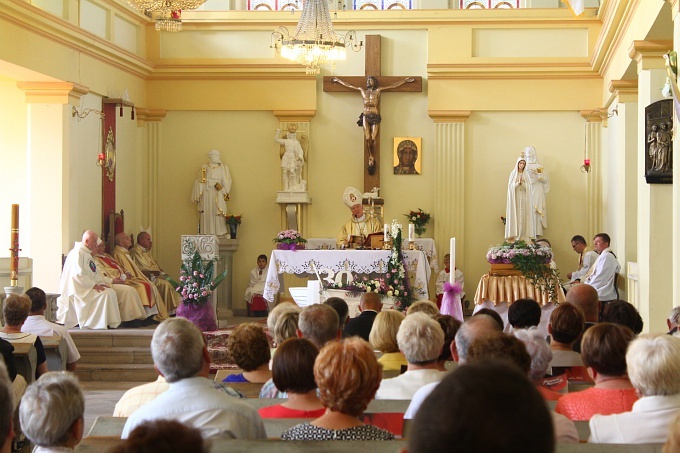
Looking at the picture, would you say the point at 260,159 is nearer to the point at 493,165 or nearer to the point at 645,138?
the point at 493,165

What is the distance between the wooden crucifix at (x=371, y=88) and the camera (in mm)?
14984

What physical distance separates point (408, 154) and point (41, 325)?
8.15 m

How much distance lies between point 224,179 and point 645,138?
764cm

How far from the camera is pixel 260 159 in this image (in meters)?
Answer: 15.5

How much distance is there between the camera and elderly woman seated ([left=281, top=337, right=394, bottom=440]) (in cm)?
331

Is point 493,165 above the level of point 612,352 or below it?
above

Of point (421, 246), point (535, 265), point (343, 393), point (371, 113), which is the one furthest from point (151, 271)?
point (343, 393)

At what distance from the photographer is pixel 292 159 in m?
15.0

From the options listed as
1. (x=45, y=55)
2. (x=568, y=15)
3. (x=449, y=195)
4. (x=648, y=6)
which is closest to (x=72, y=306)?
(x=45, y=55)

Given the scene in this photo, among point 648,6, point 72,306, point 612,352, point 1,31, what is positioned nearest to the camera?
point 612,352

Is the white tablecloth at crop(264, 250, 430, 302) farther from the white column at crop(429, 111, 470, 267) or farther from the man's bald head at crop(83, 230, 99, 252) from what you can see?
the white column at crop(429, 111, 470, 267)

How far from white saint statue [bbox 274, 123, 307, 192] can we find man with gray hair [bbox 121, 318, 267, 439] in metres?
11.2

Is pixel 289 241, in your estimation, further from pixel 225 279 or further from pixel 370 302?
pixel 370 302

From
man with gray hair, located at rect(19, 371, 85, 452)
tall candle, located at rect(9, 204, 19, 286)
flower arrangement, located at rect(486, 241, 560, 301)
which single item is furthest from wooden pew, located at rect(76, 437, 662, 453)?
tall candle, located at rect(9, 204, 19, 286)
